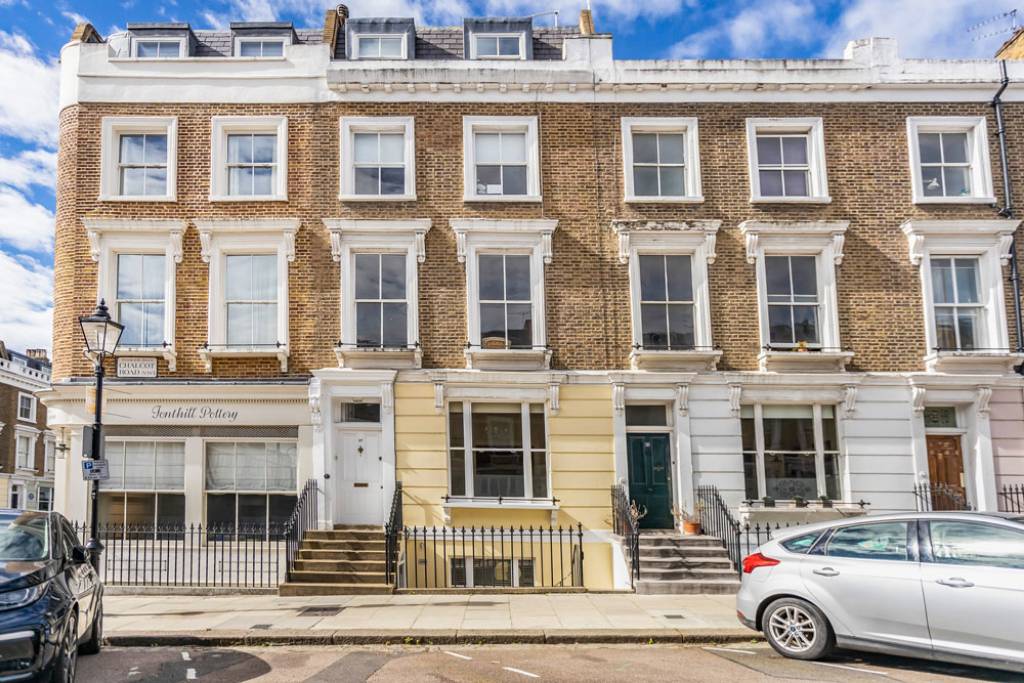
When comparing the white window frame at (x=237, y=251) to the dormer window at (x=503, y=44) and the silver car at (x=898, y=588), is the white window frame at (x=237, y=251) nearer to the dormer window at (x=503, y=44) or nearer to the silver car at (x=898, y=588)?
the dormer window at (x=503, y=44)

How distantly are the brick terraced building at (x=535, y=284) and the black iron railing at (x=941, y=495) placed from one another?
14 cm

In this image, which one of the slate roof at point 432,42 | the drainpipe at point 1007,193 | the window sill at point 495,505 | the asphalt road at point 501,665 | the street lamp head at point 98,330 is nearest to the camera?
the asphalt road at point 501,665

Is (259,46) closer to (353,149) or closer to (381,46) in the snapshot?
(381,46)

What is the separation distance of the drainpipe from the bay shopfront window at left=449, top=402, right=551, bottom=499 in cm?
927

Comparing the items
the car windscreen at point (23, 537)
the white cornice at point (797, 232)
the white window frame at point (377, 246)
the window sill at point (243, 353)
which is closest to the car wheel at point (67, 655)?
the car windscreen at point (23, 537)

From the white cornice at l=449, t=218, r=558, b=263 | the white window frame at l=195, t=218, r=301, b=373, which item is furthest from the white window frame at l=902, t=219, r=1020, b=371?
the white window frame at l=195, t=218, r=301, b=373

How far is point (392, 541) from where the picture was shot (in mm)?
14367

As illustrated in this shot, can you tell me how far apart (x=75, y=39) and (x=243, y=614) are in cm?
1265

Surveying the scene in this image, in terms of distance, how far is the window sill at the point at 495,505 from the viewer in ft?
52.3

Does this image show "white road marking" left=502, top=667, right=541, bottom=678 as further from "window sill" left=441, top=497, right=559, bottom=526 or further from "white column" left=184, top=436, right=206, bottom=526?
"white column" left=184, top=436, right=206, bottom=526

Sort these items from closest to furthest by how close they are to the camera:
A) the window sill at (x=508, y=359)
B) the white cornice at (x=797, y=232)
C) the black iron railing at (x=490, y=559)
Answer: the black iron railing at (x=490, y=559) → the window sill at (x=508, y=359) → the white cornice at (x=797, y=232)

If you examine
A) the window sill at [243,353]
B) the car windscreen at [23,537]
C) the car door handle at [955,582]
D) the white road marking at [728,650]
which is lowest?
the white road marking at [728,650]

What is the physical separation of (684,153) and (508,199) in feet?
12.1

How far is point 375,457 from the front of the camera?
A: 16.6 metres
